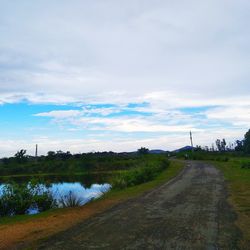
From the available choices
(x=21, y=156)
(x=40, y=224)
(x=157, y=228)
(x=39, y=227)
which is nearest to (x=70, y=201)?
(x=40, y=224)

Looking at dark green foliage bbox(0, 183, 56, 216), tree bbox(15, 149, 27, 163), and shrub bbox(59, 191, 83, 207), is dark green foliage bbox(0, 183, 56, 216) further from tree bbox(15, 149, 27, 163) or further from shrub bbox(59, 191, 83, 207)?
tree bbox(15, 149, 27, 163)

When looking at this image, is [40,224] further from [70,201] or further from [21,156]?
[21,156]

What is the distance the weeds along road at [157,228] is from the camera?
8.37m

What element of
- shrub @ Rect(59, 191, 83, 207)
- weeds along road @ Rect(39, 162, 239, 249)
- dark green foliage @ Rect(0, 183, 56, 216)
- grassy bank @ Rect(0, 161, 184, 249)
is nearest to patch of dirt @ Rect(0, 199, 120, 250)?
grassy bank @ Rect(0, 161, 184, 249)

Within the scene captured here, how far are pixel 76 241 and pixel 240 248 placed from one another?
3.49 metres

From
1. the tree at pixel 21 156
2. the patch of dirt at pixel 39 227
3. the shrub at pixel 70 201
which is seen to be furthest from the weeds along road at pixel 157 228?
the tree at pixel 21 156

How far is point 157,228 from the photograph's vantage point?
10.0 meters

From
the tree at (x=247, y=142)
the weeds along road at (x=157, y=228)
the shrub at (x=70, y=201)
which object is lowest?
the weeds along road at (x=157, y=228)

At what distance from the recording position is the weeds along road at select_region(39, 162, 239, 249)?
27.5 feet

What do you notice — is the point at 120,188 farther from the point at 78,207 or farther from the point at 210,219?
the point at 210,219

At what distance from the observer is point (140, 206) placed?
14484 mm

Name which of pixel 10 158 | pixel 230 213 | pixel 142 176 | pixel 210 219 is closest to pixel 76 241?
pixel 210 219

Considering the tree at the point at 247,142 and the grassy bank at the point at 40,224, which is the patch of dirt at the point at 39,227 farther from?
the tree at the point at 247,142

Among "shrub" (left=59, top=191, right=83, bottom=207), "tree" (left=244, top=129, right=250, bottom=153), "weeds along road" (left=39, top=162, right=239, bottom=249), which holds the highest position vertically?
"tree" (left=244, top=129, right=250, bottom=153)
